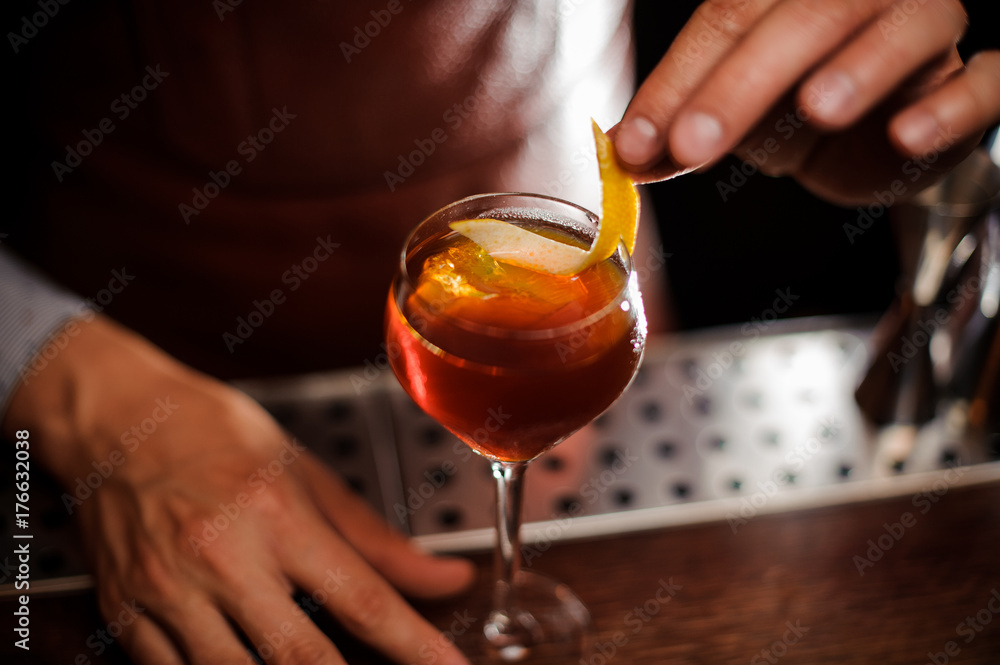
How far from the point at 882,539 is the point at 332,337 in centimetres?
98

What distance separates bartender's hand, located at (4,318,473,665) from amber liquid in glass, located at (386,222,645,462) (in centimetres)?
25

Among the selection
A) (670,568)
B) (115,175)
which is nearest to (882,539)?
(670,568)

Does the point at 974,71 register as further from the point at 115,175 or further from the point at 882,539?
the point at 115,175

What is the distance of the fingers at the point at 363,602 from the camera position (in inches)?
38.5

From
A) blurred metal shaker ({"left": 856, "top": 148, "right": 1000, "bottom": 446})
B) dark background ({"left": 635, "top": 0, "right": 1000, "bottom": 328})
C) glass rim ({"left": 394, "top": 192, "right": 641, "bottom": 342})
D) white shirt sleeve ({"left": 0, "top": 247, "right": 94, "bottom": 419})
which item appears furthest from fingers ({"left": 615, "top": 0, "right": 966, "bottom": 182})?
dark background ({"left": 635, "top": 0, "right": 1000, "bottom": 328})

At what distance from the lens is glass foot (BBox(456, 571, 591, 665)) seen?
105 cm

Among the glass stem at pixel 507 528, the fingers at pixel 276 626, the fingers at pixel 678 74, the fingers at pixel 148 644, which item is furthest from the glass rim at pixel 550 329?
the fingers at pixel 148 644

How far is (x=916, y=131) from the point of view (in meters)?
0.89

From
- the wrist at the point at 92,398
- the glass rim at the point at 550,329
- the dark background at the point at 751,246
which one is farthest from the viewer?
the dark background at the point at 751,246

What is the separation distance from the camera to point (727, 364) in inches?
55.1

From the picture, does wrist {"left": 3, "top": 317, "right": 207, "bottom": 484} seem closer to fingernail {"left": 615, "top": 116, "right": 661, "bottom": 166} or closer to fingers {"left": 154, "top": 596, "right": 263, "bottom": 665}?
fingers {"left": 154, "top": 596, "right": 263, "bottom": 665}

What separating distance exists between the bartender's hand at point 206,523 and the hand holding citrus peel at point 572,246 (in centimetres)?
42

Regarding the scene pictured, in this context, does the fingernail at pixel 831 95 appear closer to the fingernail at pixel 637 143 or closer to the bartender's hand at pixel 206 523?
the fingernail at pixel 637 143

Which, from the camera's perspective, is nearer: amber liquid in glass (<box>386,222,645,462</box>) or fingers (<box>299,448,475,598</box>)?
amber liquid in glass (<box>386,222,645,462</box>)
